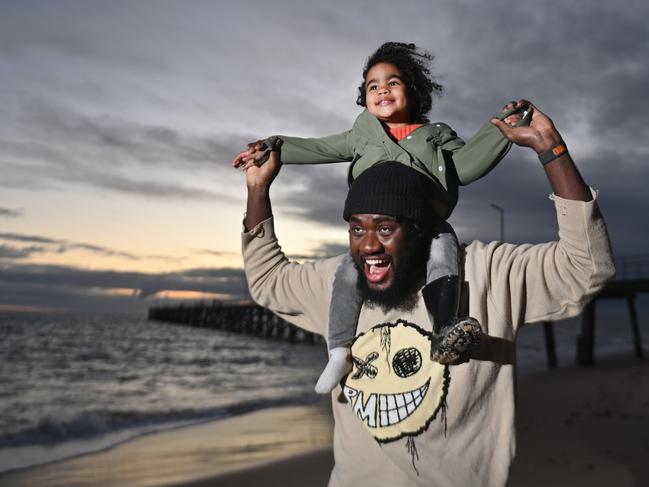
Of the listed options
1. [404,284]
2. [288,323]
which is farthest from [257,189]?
[288,323]

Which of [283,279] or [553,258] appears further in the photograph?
[283,279]

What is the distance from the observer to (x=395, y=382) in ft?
7.18

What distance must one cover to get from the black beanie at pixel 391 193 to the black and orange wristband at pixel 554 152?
0.42 metres

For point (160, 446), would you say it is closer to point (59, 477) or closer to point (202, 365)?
point (59, 477)

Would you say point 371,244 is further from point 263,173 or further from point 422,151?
point 263,173

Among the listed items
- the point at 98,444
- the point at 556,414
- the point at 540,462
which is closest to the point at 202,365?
the point at 98,444

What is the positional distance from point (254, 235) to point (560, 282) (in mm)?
1232

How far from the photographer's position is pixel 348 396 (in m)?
2.29

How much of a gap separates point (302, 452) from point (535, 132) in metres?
8.05

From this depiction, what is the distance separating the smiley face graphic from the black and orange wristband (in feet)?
2.33

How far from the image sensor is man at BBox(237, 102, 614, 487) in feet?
6.86

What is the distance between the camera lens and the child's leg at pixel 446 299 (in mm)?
1920

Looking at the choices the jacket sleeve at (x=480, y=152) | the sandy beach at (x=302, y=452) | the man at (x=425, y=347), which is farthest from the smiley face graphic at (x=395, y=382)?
the sandy beach at (x=302, y=452)

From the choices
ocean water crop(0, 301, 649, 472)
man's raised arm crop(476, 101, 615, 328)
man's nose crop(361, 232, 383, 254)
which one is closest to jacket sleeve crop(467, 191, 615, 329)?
man's raised arm crop(476, 101, 615, 328)
